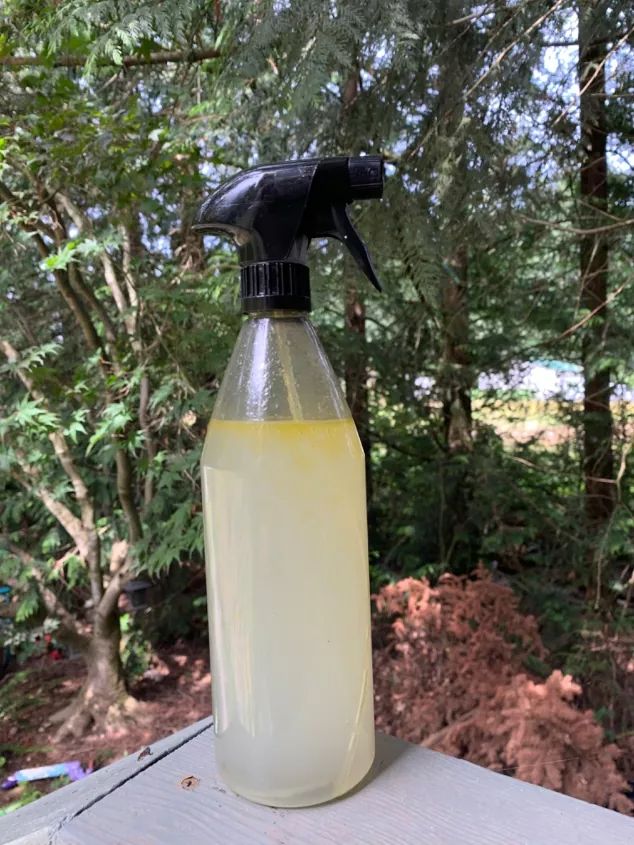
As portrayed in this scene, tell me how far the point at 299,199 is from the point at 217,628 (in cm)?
36

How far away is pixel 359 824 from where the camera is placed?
1.53 ft

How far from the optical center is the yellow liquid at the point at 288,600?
18.0 inches

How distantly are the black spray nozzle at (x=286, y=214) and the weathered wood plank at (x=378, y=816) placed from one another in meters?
0.42

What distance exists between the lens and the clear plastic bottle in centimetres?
46

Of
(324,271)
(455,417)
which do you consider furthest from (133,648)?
(324,271)

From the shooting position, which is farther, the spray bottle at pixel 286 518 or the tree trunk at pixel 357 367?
the tree trunk at pixel 357 367

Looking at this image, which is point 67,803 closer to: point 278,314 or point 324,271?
point 278,314

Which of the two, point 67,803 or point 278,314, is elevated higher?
point 278,314

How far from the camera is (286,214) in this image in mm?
462

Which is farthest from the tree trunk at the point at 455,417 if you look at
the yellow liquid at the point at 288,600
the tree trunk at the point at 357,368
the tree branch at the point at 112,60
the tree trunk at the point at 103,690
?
the yellow liquid at the point at 288,600

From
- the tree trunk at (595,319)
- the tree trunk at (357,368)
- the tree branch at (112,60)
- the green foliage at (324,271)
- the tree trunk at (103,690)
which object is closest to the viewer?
the green foliage at (324,271)

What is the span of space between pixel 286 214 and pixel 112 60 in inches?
38.5

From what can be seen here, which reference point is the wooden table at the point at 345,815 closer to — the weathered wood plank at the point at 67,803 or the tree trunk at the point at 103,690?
the weathered wood plank at the point at 67,803

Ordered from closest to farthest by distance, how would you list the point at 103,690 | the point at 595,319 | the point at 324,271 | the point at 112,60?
1. the point at 112,60
2. the point at 324,271
3. the point at 595,319
4. the point at 103,690
